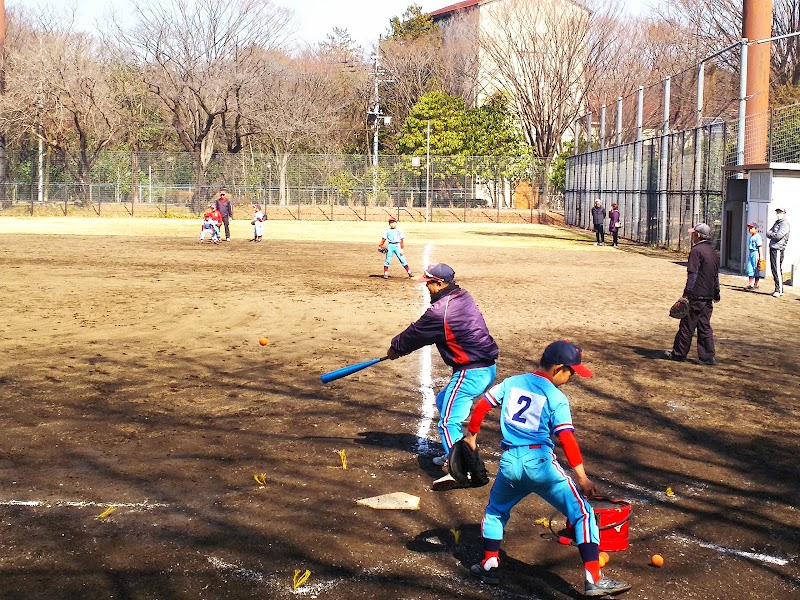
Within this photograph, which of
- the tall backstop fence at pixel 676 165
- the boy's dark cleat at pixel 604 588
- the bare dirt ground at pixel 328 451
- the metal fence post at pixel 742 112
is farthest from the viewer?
the tall backstop fence at pixel 676 165

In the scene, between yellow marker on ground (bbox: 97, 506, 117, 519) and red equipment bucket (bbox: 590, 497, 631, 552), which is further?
yellow marker on ground (bbox: 97, 506, 117, 519)

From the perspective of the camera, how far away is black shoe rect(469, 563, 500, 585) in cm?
559

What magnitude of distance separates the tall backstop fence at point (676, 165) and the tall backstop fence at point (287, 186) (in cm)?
746

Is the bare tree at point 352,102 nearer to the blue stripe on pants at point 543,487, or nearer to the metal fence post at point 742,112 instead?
the metal fence post at point 742,112

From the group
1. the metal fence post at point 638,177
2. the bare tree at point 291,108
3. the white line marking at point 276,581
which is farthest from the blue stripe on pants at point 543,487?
the bare tree at point 291,108

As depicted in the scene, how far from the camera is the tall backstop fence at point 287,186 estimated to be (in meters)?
60.9

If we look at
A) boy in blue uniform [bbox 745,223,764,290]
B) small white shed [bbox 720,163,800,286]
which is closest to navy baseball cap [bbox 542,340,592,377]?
boy in blue uniform [bbox 745,223,764,290]

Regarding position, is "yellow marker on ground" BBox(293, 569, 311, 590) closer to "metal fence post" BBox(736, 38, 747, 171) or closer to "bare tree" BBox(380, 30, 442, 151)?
"metal fence post" BBox(736, 38, 747, 171)

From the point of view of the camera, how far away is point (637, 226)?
132ft

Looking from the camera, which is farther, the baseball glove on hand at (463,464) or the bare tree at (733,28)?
the bare tree at (733,28)

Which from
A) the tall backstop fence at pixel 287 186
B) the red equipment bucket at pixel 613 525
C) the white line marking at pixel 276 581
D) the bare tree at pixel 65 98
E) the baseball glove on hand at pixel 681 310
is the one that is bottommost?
the white line marking at pixel 276 581

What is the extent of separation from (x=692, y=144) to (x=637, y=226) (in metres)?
7.87

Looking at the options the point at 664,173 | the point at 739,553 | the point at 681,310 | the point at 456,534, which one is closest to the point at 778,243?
the point at 681,310

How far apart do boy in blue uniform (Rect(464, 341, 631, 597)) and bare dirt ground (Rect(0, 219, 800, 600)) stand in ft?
1.01
